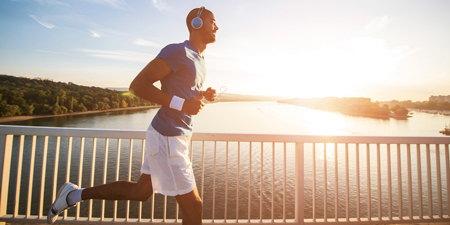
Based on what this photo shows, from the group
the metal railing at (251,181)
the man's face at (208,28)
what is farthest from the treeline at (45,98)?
the man's face at (208,28)

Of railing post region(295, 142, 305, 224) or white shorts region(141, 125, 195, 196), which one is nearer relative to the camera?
white shorts region(141, 125, 195, 196)

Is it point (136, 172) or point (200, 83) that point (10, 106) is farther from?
point (200, 83)

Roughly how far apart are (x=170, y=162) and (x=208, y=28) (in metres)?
0.77

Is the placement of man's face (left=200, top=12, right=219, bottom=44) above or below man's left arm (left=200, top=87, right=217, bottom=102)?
above

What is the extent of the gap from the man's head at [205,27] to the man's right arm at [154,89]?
Answer: 0.98 feet

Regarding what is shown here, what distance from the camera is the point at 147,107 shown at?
7844 cm

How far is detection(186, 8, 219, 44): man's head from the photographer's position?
132cm

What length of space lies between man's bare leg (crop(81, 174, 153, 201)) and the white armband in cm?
48

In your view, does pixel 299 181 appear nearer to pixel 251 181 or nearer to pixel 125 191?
pixel 125 191

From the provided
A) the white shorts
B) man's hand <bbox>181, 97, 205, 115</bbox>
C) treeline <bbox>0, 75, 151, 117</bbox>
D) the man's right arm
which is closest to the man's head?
the man's right arm

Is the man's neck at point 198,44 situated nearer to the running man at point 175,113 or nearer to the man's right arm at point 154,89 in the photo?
the running man at point 175,113

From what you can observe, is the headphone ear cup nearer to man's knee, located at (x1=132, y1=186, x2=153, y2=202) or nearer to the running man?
the running man

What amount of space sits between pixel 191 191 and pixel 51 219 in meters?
1.03

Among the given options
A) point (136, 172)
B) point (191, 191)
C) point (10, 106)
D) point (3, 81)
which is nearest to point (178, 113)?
point (191, 191)
